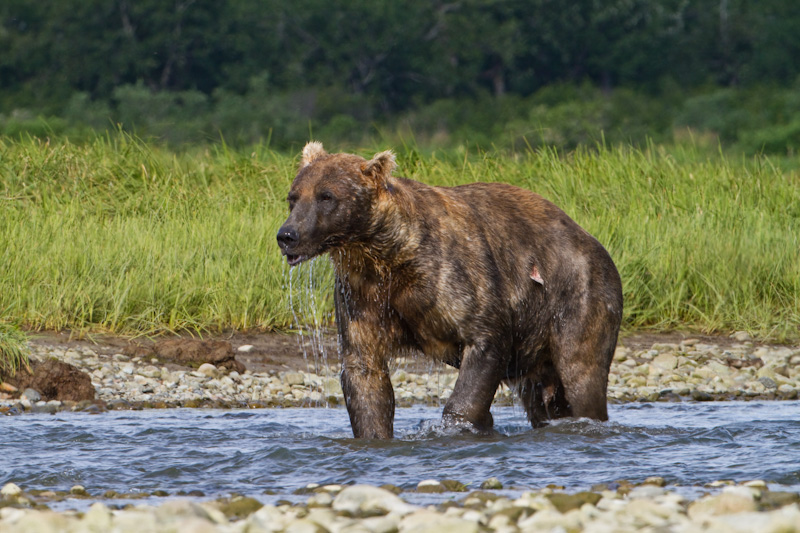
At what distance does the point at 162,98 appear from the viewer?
1396 inches

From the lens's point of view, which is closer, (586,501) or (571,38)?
(586,501)

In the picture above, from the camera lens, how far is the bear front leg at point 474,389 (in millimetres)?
5371

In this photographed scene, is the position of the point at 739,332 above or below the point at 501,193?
below

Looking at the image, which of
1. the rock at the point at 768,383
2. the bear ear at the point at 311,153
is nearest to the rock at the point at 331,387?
the bear ear at the point at 311,153

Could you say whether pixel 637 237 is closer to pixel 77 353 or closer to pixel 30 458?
pixel 77 353

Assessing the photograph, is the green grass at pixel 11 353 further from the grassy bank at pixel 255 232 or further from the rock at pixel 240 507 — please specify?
the rock at pixel 240 507

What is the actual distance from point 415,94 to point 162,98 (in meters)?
8.85

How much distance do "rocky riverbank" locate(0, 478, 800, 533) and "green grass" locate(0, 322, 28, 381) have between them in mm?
3051

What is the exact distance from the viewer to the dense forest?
117ft

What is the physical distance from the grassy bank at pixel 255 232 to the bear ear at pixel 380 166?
2.45 meters

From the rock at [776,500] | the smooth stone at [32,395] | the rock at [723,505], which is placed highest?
the smooth stone at [32,395]

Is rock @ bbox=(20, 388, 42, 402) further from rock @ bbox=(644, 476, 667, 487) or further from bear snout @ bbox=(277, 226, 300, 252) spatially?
rock @ bbox=(644, 476, 667, 487)

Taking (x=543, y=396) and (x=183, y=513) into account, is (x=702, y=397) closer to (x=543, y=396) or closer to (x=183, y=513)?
(x=543, y=396)

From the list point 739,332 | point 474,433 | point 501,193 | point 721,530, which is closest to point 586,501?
point 721,530
